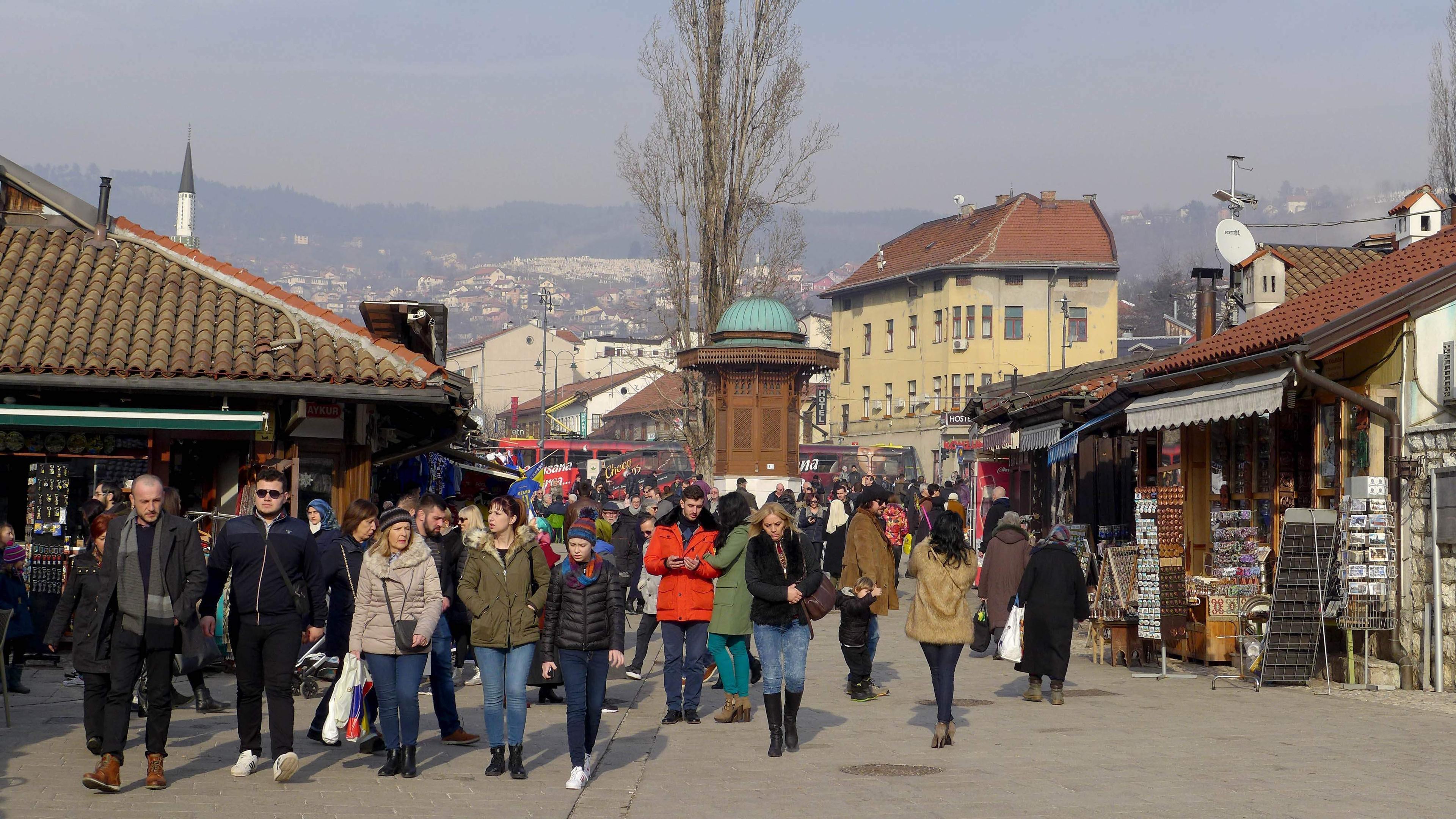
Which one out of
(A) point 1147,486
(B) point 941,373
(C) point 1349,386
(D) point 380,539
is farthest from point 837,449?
(D) point 380,539

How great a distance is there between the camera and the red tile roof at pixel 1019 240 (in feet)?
238

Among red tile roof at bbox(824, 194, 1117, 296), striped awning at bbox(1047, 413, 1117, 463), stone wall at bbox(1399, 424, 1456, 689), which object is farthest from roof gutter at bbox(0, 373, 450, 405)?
red tile roof at bbox(824, 194, 1117, 296)

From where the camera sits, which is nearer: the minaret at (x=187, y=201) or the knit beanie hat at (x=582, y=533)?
the knit beanie hat at (x=582, y=533)

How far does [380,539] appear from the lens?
360 inches

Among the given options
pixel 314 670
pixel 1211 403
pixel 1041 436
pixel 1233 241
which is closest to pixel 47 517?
pixel 314 670

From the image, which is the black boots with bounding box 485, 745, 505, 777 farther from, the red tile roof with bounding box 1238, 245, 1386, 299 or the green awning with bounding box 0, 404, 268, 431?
the red tile roof with bounding box 1238, 245, 1386, 299

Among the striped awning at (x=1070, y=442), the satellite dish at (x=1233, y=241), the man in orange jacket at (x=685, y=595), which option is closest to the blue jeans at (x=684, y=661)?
the man in orange jacket at (x=685, y=595)

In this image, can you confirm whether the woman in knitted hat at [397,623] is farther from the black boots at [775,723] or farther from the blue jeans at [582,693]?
the black boots at [775,723]

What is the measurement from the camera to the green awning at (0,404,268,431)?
14242 millimetres

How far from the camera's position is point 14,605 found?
13.0 m

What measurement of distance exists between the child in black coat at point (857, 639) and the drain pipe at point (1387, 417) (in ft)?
14.0

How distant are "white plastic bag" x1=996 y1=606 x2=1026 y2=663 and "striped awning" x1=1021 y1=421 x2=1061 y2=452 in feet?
26.8

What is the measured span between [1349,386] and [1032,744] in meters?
5.88

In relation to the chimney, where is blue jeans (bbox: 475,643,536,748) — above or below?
below
